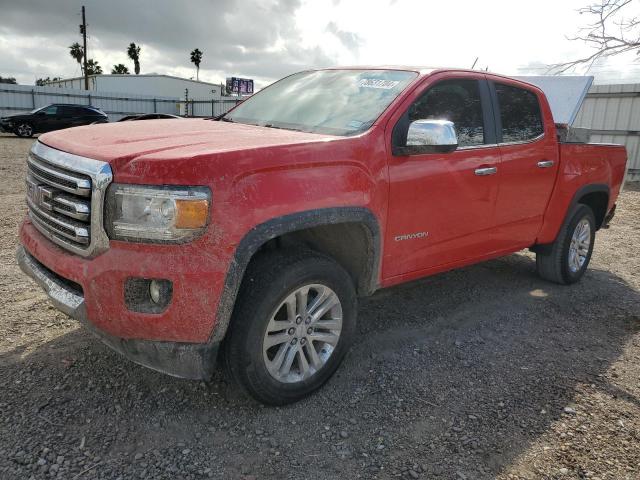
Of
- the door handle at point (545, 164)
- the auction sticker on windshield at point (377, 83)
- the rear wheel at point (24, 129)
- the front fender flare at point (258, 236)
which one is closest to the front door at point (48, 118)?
the rear wheel at point (24, 129)

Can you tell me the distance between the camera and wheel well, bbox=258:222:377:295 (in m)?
3.04

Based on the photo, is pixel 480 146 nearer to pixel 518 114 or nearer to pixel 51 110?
pixel 518 114

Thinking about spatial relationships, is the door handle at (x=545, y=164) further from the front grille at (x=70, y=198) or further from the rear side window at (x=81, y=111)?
the rear side window at (x=81, y=111)

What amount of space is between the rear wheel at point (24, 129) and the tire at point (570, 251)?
21154mm

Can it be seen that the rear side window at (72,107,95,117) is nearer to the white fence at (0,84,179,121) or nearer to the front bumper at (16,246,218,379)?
the white fence at (0,84,179,121)

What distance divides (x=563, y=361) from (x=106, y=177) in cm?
319

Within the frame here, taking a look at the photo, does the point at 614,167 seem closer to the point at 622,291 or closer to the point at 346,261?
the point at 622,291

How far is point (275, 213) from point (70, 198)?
101cm

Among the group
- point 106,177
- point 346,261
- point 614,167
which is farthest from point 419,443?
point 614,167

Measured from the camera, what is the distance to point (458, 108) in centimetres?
373

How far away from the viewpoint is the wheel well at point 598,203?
5291mm

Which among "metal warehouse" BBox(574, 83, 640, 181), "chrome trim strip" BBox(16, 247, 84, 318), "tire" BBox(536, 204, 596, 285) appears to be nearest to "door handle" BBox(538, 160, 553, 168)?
"tire" BBox(536, 204, 596, 285)

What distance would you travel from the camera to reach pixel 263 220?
2479mm

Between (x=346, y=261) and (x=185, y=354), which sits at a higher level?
(x=346, y=261)
